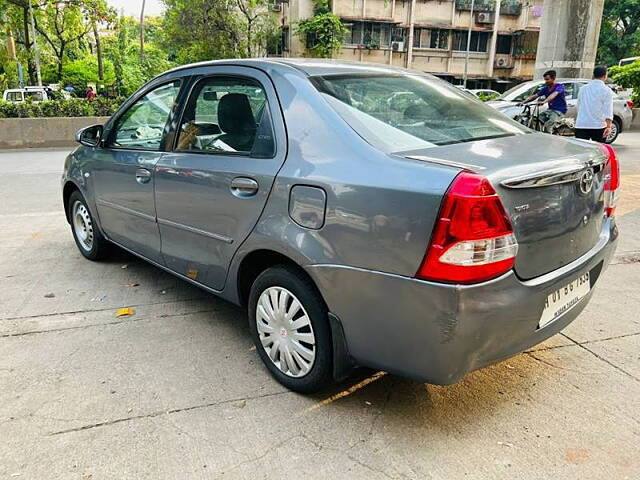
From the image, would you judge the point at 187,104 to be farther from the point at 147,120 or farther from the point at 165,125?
the point at 147,120

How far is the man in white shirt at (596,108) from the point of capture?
834cm

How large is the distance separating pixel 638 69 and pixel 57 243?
703 inches

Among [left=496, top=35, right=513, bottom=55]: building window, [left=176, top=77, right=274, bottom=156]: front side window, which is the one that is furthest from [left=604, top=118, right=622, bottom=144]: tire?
[left=496, top=35, right=513, bottom=55]: building window

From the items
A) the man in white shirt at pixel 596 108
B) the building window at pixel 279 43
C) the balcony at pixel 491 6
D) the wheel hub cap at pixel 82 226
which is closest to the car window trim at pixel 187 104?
the wheel hub cap at pixel 82 226

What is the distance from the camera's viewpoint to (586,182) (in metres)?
2.45

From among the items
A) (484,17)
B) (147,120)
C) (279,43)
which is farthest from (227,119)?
(484,17)

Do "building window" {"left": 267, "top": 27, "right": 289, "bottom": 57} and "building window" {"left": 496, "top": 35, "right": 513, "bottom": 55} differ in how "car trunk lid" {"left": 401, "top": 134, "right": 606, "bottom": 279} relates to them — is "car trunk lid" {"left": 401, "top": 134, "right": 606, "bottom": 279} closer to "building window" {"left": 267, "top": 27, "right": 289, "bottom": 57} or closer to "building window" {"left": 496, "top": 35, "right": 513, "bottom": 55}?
"building window" {"left": 267, "top": 27, "right": 289, "bottom": 57}

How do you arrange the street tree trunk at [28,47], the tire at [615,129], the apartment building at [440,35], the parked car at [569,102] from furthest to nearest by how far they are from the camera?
the apartment building at [440,35] < the street tree trunk at [28,47] < the tire at [615,129] < the parked car at [569,102]

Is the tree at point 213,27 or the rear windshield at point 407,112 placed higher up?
the tree at point 213,27

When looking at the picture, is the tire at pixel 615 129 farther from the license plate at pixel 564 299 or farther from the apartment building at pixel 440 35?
the apartment building at pixel 440 35

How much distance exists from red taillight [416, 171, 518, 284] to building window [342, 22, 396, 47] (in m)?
34.1

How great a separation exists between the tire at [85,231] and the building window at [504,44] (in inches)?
1509

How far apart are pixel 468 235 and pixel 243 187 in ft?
4.12

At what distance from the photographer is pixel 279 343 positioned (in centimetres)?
280
